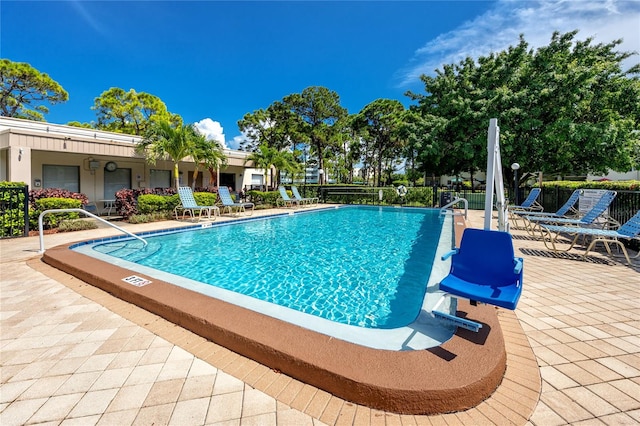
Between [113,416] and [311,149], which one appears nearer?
[113,416]

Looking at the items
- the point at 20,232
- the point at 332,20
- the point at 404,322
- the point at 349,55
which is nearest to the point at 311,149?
the point at 349,55

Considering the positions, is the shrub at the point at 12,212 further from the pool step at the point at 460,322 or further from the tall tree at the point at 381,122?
the tall tree at the point at 381,122

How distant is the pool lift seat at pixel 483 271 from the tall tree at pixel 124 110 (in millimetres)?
30478

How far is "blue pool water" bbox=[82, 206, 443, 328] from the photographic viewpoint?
4.08 metres

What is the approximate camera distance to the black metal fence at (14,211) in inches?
287

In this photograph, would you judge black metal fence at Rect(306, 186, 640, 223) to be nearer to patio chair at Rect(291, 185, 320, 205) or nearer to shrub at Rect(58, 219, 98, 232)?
patio chair at Rect(291, 185, 320, 205)

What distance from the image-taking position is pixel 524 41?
17938 millimetres

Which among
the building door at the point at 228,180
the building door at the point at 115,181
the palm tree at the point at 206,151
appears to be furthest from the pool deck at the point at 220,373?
the building door at the point at 228,180

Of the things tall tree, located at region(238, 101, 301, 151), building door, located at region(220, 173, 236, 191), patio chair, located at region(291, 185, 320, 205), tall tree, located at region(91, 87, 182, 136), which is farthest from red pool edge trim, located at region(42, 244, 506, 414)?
tall tree, located at region(91, 87, 182, 136)

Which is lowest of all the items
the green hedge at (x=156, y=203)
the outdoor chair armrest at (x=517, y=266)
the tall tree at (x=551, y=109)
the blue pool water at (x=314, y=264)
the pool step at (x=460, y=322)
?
the blue pool water at (x=314, y=264)

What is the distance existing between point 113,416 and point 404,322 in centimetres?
295

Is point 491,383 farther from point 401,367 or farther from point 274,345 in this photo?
point 274,345

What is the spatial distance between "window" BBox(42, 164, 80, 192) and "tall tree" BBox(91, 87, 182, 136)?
1622 centimetres

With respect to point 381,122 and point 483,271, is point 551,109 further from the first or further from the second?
point 483,271
